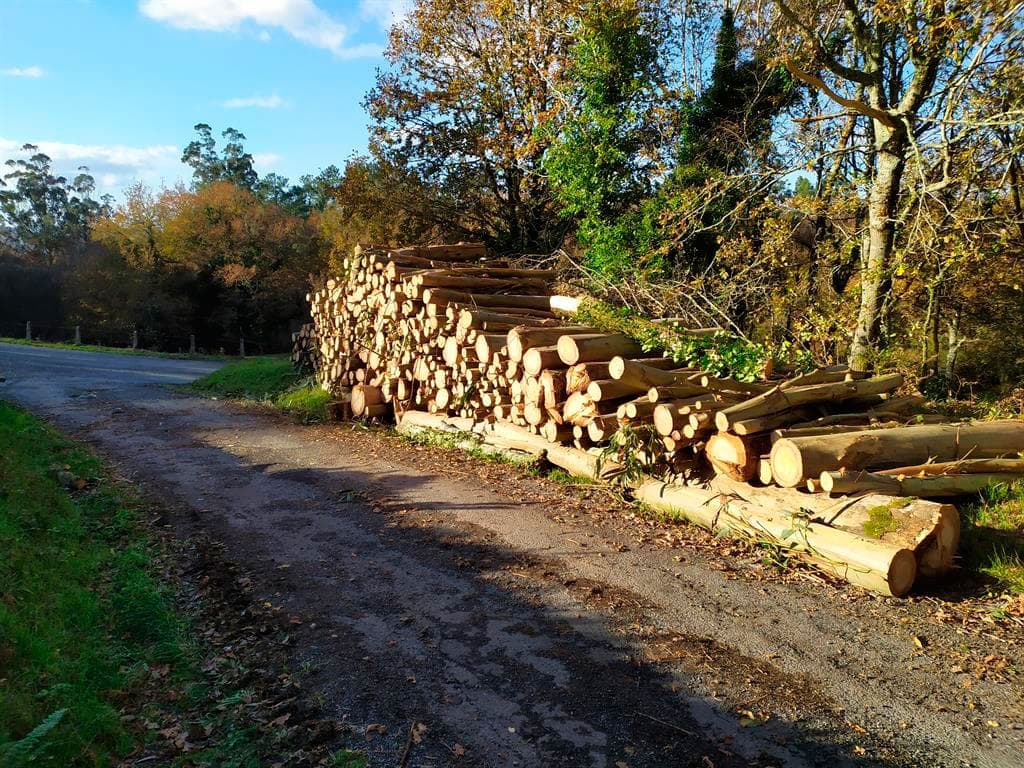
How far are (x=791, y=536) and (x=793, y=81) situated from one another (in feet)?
41.7

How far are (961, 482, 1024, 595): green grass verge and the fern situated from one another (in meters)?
5.86

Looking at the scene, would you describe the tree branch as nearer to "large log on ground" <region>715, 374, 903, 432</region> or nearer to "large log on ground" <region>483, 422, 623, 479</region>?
"large log on ground" <region>715, 374, 903, 432</region>

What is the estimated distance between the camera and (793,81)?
49.1 ft

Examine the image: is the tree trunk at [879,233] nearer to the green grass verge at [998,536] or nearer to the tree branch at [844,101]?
the tree branch at [844,101]

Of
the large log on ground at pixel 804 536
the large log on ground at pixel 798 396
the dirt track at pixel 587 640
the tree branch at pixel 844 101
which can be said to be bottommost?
the dirt track at pixel 587 640

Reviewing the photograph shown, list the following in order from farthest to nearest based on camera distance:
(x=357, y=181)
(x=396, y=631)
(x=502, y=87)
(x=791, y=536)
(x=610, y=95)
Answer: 1. (x=357, y=181)
2. (x=502, y=87)
3. (x=610, y=95)
4. (x=791, y=536)
5. (x=396, y=631)

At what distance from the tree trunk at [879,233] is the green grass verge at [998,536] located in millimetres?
5014

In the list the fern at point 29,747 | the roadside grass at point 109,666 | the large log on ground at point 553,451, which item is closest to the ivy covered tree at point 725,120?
the large log on ground at point 553,451

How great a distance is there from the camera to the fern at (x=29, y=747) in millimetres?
2883

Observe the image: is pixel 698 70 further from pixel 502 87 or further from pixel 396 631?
pixel 396 631

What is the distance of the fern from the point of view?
2.88 metres

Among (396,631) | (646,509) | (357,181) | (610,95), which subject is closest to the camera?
(396,631)

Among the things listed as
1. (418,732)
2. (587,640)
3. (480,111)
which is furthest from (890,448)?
(480,111)

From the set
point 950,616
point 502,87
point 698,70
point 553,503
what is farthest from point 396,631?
point 502,87
